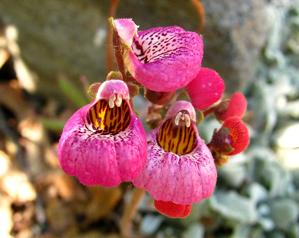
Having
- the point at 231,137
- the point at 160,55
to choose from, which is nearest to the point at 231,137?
the point at 231,137

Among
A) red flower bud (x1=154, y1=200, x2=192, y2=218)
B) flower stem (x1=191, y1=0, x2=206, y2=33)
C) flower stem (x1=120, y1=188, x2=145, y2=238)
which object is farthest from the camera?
flower stem (x1=191, y1=0, x2=206, y2=33)

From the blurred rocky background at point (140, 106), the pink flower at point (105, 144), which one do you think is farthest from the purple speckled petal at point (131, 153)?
the blurred rocky background at point (140, 106)

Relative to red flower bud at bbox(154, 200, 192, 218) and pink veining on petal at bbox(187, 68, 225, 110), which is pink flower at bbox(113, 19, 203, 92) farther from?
red flower bud at bbox(154, 200, 192, 218)

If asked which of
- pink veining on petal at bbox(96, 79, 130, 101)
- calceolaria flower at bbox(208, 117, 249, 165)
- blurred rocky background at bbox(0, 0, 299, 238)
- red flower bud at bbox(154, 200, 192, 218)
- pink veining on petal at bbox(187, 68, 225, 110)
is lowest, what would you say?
blurred rocky background at bbox(0, 0, 299, 238)

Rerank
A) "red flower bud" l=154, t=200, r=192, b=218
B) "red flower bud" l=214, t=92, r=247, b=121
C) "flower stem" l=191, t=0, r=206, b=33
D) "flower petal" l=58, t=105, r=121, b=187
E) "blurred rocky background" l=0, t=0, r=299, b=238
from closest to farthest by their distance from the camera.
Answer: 1. "flower petal" l=58, t=105, r=121, b=187
2. "red flower bud" l=154, t=200, r=192, b=218
3. "red flower bud" l=214, t=92, r=247, b=121
4. "flower stem" l=191, t=0, r=206, b=33
5. "blurred rocky background" l=0, t=0, r=299, b=238

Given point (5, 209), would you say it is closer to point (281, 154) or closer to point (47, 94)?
point (47, 94)

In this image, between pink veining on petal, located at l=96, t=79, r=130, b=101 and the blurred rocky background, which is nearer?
pink veining on petal, located at l=96, t=79, r=130, b=101

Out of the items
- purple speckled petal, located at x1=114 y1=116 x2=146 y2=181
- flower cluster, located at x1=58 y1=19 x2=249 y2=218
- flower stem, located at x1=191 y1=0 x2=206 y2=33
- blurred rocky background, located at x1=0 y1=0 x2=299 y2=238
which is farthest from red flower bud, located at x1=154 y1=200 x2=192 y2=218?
flower stem, located at x1=191 y1=0 x2=206 y2=33

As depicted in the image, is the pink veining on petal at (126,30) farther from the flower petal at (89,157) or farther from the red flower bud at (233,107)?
the red flower bud at (233,107)
